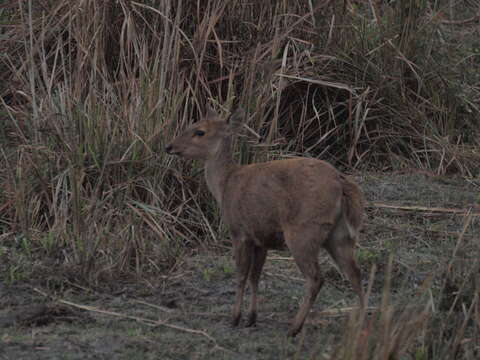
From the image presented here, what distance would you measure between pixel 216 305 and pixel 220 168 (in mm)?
799

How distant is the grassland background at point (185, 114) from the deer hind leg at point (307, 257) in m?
0.65

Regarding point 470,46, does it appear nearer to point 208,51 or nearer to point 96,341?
point 208,51

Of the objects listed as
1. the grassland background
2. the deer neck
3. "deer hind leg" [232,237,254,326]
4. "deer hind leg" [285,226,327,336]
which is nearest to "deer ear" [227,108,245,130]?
the deer neck

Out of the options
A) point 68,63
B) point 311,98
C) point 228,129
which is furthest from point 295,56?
point 228,129

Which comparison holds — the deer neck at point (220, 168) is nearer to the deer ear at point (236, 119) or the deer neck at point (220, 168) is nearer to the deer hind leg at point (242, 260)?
the deer ear at point (236, 119)

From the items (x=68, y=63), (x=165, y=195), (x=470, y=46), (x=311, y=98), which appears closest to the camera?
(x=165, y=195)

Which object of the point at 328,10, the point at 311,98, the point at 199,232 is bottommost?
the point at 199,232

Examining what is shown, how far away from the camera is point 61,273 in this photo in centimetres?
556

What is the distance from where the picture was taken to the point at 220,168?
18.2 feet

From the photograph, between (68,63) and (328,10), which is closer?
(68,63)

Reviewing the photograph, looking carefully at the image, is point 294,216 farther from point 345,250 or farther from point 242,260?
point 242,260

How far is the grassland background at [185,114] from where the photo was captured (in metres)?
5.98

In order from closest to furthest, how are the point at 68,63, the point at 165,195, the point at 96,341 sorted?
the point at 96,341
the point at 165,195
the point at 68,63

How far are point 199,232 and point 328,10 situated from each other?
9.25 ft
